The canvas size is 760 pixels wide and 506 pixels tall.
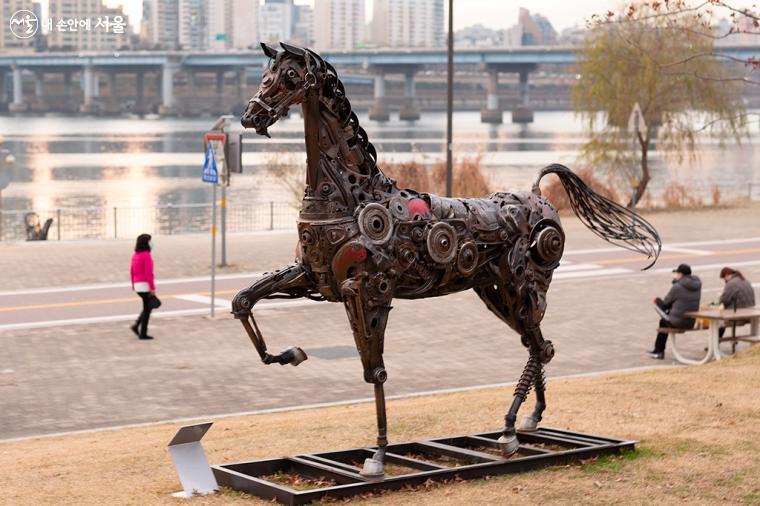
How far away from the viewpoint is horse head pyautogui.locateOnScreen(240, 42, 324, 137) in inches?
349

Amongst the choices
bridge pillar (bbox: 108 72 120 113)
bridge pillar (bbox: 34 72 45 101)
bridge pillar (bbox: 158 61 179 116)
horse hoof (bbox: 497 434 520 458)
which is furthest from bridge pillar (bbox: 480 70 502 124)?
horse hoof (bbox: 497 434 520 458)

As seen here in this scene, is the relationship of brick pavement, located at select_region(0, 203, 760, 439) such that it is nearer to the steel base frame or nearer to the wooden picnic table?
the wooden picnic table

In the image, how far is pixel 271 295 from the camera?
31.0ft

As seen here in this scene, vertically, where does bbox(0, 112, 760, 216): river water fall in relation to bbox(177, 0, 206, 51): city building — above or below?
below

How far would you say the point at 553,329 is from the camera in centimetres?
2097

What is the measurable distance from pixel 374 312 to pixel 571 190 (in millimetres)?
2515

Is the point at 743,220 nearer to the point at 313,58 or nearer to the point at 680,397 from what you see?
the point at 680,397

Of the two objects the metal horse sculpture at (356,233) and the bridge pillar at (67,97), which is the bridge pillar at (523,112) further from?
the metal horse sculpture at (356,233)

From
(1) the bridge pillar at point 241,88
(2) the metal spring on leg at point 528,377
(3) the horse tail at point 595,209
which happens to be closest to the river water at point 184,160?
(1) the bridge pillar at point 241,88

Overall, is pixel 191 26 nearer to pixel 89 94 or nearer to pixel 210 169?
pixel 89 94

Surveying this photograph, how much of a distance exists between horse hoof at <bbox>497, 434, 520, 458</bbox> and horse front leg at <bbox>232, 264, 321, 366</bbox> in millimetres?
1822

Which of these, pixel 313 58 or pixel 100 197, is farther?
pixel 100 197

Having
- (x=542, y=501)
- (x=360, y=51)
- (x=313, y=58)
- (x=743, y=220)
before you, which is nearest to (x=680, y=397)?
(x=542, y=501)

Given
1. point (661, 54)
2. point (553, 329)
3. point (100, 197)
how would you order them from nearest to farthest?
point (553, 329) < point (661, 54) < point (100, 197)
